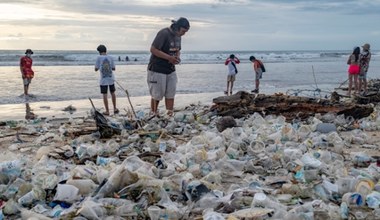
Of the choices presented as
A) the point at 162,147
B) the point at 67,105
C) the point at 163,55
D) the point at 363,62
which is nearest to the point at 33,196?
the point at 162,147

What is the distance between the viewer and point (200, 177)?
15.3 feet

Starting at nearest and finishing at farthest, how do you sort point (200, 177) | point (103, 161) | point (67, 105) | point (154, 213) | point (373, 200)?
point (154, 213) < point (373, 200) < point (200, 177) < point (103, 161) < point (67, 105)

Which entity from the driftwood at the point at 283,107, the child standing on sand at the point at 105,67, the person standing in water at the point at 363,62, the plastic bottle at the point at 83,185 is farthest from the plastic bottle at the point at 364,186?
the person standing in water at the point at 363,62

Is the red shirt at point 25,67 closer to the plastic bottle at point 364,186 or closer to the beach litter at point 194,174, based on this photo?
the beach litter at point 194,174

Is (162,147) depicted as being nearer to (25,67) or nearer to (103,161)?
(103,161)

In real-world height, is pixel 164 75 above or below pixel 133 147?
above

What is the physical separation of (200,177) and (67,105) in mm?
8811

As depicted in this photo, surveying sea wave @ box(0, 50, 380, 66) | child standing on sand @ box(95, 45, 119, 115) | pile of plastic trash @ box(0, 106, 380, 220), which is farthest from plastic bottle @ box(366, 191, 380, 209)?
sea wave @ box(0, 50, 380, 66)

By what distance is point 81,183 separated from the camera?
399cm

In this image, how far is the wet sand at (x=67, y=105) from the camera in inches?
429

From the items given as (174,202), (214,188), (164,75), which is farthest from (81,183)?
(164,75)

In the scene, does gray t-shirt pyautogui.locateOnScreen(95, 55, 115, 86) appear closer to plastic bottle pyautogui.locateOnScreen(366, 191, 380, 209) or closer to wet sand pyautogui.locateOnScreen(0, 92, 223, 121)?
wet sand pyautogui.locateOnScreen(0, 92, 223, 121)

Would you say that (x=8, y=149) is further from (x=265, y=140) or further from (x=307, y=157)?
(x=307, y=157)

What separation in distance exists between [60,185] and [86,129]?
354 centimetres
